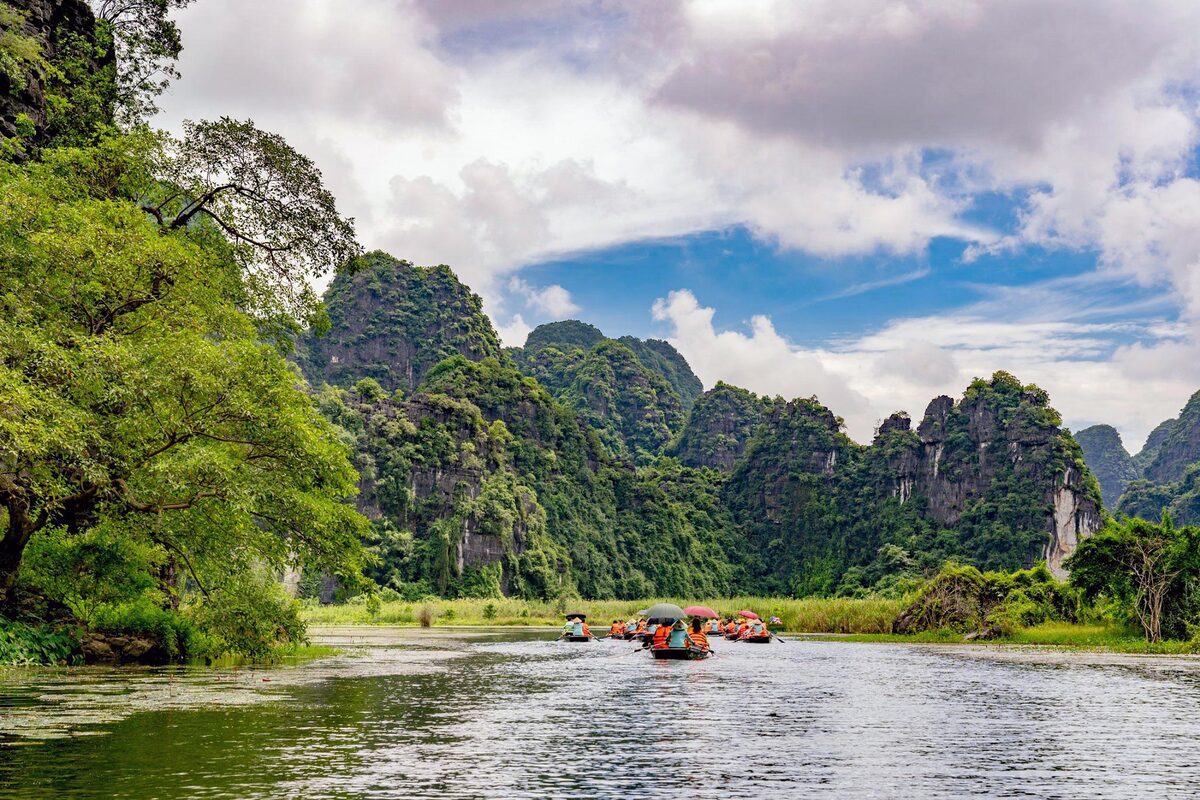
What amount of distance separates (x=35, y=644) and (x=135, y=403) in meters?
7.45

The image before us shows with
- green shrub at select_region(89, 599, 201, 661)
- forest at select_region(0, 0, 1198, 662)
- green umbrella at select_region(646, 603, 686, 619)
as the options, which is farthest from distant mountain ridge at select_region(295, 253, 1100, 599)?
green shrub at select_region(89, 599, 201, 661)

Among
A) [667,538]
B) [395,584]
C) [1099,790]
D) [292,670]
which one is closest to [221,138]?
[292,670]

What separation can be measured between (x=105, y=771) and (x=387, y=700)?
10534 mm

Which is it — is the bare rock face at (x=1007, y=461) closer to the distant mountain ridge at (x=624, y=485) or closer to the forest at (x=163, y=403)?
the distant mountain ridge at (x=624, y=485)

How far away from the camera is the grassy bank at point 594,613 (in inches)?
2672

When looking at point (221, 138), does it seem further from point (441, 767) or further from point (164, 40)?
point (441, 767)

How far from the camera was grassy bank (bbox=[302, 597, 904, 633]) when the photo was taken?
67875mm

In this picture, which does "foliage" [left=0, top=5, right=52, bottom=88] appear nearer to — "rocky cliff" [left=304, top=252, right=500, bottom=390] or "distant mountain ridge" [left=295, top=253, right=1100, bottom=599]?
"distant mountain ridge" [left=295, top=253, right=1100, bottom=599]

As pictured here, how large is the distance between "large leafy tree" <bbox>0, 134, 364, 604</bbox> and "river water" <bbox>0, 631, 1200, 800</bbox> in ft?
13.0

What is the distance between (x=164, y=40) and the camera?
44250 millimetres

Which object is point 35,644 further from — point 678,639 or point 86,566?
point 678,639

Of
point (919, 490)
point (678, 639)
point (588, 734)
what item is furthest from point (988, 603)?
point (919, 490)

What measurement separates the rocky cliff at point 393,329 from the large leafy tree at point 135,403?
15291 centimetres

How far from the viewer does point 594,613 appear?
95.5 metres
